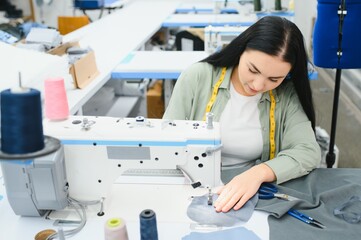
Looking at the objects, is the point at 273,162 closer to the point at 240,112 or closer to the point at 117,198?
the point at 240,112

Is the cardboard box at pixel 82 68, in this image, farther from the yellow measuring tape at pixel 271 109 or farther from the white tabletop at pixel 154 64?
the yellow measuring tape at pixel 271 109

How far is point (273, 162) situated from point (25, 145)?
2.52 ft

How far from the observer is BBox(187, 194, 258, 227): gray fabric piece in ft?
3.47

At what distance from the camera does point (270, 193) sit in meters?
1.17

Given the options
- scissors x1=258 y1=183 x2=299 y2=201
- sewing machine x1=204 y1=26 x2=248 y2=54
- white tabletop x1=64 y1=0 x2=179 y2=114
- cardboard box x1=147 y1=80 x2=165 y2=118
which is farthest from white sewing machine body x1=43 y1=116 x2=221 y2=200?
cardboard box x1=147 y1=80 x2=165 y2=118

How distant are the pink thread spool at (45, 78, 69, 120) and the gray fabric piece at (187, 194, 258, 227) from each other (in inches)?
17.9

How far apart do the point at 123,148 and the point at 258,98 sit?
656mm

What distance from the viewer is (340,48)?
1.84m

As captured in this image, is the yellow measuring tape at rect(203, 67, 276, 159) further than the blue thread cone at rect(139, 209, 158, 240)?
Yes

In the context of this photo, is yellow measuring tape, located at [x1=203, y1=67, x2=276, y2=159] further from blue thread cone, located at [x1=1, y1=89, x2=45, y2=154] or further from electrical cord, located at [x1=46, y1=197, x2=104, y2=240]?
blue thread cone, located at [x1=1, y1=89, x2=45, y2=154]

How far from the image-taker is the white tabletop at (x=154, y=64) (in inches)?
92.0

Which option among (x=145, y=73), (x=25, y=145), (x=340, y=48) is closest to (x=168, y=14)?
(x=145, y=73)

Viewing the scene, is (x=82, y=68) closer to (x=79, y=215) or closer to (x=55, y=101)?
(x=55, y=101)

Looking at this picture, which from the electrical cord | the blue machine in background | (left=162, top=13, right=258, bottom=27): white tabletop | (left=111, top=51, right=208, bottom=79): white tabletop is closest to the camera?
the electrical cord
